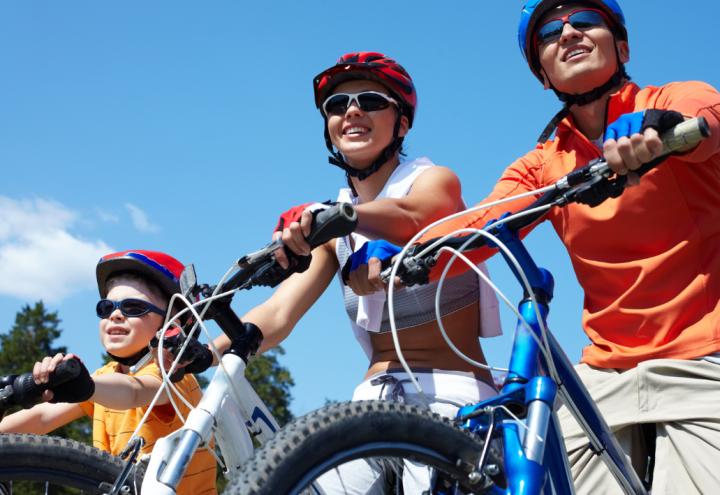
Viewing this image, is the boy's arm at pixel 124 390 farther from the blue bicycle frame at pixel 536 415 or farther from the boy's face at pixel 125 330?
the blue bicycle frame at pixel 536 415

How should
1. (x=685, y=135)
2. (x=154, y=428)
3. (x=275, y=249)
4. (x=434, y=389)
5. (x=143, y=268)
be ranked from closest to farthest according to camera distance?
1. (x=685, y=135)
2. (x=275, y=249)
3. (x=434, y=389)
4. (x=154, y=428)
5. (x=143, y=268)

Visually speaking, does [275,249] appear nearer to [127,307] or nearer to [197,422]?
[197,422]

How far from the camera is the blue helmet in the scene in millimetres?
3887

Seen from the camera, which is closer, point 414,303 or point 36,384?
point 36,384

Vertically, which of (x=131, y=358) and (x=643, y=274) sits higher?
(x=131, y=358)

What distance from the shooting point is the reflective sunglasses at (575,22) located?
382 cm

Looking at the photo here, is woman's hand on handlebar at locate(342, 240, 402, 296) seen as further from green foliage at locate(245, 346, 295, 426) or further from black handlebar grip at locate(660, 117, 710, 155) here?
green foliage at locate(245, 346, 295, 426)

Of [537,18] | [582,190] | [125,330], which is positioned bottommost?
[582,190]

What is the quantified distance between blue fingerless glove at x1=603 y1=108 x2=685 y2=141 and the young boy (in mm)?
2509

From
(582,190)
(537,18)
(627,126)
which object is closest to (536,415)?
(582,190)

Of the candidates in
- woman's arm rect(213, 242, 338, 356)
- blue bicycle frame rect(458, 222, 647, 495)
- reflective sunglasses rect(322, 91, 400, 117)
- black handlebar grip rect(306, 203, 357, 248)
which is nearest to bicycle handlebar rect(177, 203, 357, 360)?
black handlebar grip rect(306, 203, 357, 248)

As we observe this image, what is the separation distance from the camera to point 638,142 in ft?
8.34

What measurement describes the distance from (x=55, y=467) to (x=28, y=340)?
1508 inches

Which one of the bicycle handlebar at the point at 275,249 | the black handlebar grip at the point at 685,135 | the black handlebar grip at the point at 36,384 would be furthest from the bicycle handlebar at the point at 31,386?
the black handlebar grip at the point at 685,135
